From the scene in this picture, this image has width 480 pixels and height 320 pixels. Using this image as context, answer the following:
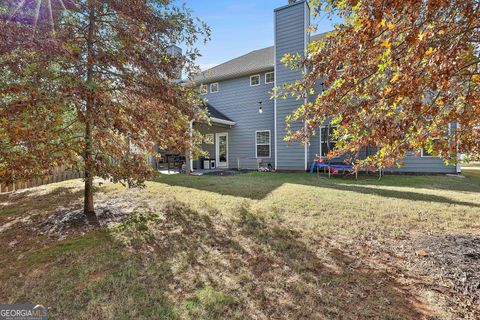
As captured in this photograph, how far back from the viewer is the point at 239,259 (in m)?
3.05

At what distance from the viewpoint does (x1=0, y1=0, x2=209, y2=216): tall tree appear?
2691mm

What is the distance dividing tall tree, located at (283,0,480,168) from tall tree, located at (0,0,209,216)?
2313mm

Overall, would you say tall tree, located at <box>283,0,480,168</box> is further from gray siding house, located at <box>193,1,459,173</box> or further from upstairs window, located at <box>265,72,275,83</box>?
upstairs window, located at <box>265,72,275,83</box>

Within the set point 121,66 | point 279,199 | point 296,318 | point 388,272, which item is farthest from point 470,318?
point 121,66

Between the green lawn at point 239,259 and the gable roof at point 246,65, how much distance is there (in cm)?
899

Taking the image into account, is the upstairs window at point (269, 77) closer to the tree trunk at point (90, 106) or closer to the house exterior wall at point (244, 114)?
the house exterior wall at point (244, 114)

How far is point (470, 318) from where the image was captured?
1.98 m

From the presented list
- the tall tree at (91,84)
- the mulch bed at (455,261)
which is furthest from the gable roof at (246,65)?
the mulch bed at (455,261)

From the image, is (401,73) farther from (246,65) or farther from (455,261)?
(246,65)

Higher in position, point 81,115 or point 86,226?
point 81,115

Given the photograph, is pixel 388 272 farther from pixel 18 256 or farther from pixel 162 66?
pixel 18 256

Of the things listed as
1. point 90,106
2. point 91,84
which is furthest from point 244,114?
point 91,84

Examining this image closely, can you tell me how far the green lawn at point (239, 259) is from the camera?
2143 millimetres

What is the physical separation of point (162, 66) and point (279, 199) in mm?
3999
